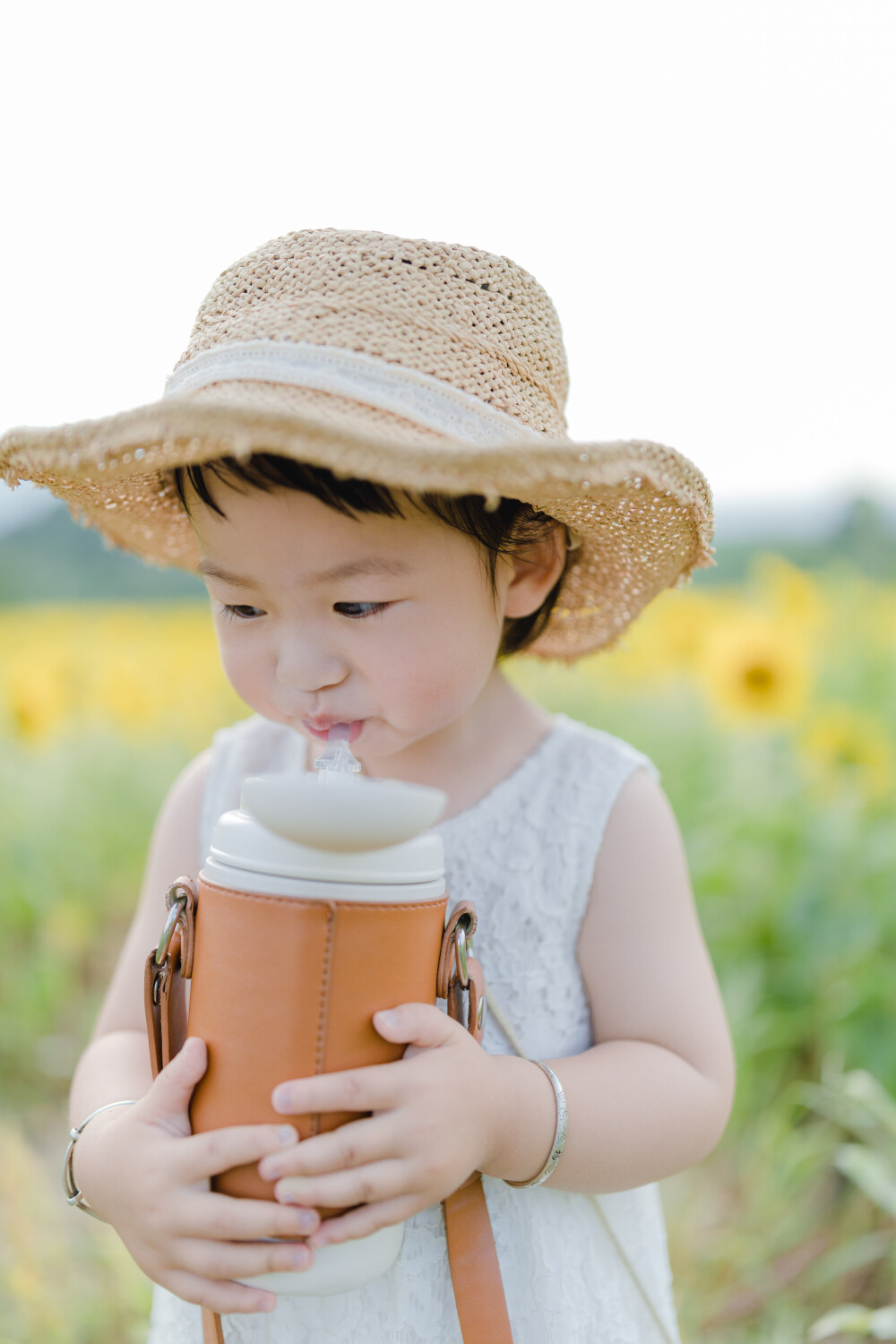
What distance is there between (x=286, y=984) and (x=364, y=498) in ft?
1.18

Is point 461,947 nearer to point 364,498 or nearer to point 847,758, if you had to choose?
point 364,498

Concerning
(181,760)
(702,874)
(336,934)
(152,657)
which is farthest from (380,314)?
(152,657)

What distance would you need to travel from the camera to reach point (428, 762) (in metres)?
1.11

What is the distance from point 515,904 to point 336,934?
1.22 feet

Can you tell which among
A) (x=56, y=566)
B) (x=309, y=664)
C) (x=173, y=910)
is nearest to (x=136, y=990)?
(x=173, y=910)

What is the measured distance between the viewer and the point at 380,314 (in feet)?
2.82

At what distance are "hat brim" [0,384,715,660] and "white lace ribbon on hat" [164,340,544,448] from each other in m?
0.01

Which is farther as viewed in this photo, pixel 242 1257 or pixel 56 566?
pixel 56 566

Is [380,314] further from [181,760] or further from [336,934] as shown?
[181,760]

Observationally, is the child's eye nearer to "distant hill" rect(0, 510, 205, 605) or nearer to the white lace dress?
the white lace dress

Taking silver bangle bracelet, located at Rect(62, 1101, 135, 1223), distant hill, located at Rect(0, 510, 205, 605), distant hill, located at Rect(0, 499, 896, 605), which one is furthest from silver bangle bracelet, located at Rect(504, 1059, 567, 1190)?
distant hill, located at Rect(0, 510, 205, 605)

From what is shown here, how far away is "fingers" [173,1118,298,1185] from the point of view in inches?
27.6

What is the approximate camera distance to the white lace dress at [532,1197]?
0.95 m

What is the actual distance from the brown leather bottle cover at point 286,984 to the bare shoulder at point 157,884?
1.04 feet
